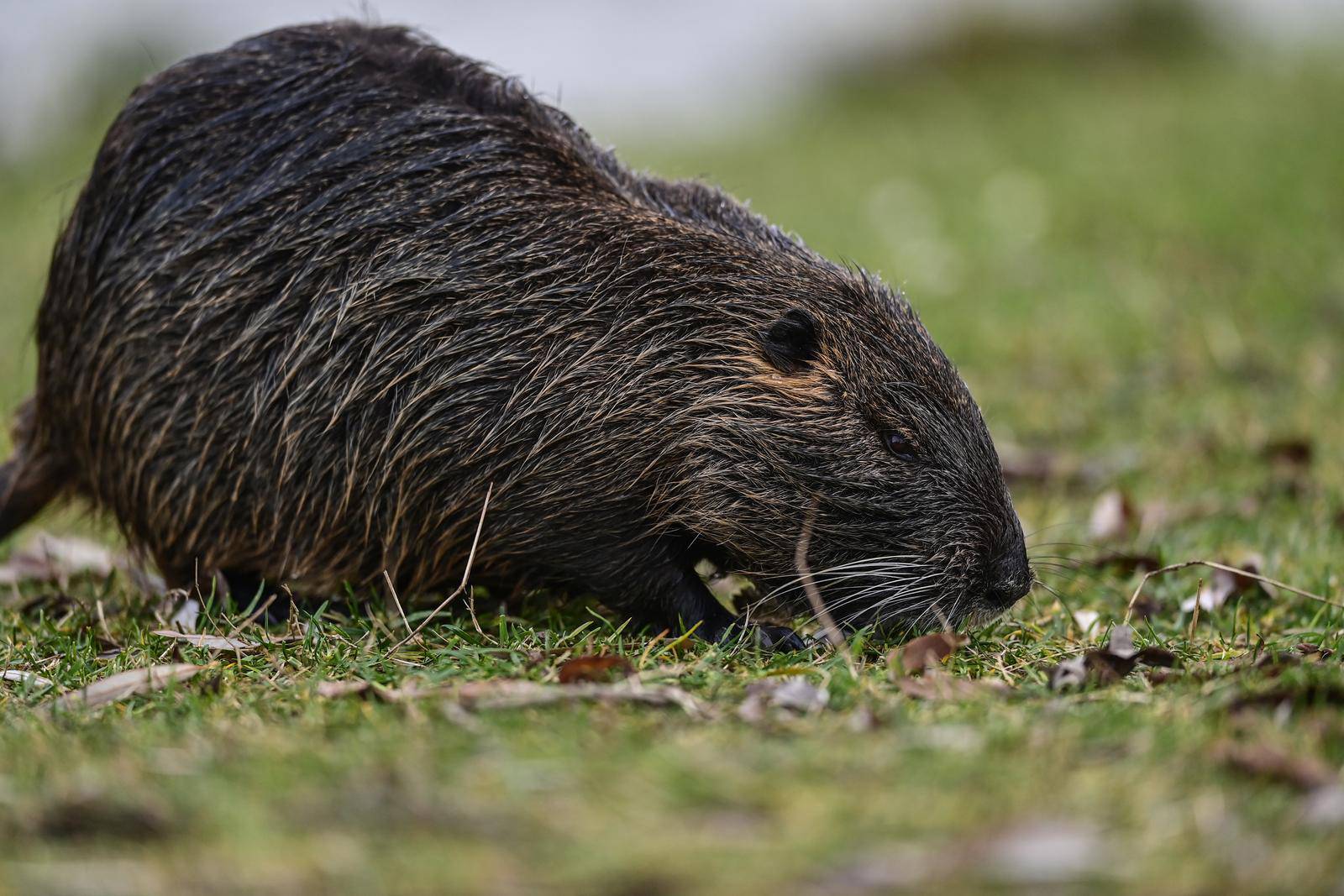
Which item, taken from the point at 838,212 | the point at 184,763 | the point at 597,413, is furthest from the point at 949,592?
the point at 838,212

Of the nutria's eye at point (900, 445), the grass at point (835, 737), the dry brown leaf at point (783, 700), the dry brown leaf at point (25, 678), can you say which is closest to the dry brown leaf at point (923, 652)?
the grass at point (835, 737)

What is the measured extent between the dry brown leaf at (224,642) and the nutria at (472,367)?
400mm

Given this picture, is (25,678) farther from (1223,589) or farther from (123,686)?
(1223,589)

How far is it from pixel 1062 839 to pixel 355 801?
37.7 inches

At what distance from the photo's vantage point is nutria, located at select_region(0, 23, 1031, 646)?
339 cm

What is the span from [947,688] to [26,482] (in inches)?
114

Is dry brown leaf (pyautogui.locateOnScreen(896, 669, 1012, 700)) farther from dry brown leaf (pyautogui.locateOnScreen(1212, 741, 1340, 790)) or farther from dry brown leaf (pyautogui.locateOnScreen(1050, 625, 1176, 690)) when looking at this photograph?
dry brown leaf (pyautogui.locateOnScreen(1212, 741, 1340, 790))

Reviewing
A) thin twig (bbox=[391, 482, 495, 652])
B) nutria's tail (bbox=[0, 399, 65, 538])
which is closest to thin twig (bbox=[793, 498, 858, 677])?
thin twig (bbox=[391, 482, 495, 652])

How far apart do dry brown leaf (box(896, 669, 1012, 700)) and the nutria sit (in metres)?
0.51

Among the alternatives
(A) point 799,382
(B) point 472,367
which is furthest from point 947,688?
(B) point 472,367

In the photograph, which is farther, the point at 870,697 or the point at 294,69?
the point at 294,69

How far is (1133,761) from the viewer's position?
2.20 m

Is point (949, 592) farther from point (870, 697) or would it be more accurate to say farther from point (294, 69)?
point (294, 69)

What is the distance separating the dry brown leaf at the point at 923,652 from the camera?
3.01m
